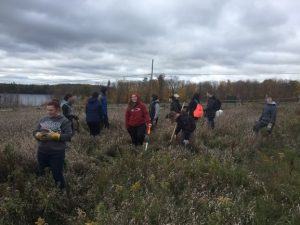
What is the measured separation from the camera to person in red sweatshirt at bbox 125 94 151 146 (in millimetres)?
10867

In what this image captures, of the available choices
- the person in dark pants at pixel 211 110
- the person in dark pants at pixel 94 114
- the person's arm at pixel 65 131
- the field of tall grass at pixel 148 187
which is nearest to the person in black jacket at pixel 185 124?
the field of tall grass at pixel 148 187

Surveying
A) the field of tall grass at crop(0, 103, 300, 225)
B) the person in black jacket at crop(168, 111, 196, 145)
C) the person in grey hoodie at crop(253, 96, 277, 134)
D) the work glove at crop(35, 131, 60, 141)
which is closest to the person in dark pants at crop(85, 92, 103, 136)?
the field of tall grass at crop(0, 103, 300, 225)

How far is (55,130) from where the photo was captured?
7.05 m

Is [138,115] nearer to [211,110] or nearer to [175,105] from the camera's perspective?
[175,105]

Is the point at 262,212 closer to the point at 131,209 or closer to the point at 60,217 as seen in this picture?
the point at 131,209

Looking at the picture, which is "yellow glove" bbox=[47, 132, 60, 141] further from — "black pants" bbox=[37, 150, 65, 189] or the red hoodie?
the red hoodie

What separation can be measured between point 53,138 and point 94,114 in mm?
5034

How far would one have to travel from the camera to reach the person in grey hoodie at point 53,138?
6.98 meters

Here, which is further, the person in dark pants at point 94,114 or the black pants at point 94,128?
the black pants at point 94,128

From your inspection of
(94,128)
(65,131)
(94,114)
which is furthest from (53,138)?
(94,128)

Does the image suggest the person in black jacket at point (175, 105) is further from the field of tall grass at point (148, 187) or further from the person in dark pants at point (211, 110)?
the field of tall grass at point (148, 187)

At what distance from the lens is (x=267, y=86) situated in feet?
349

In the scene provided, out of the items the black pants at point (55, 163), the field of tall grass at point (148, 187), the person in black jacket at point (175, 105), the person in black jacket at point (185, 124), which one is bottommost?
the field of tall grass at point (148, 187)

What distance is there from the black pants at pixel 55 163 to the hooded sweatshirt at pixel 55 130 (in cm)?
8
